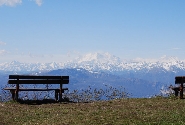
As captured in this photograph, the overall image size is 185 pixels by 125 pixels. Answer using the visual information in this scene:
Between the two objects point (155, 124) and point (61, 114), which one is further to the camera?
point (61, 114)

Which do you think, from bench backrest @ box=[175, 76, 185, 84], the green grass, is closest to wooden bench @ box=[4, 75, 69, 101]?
the green grass

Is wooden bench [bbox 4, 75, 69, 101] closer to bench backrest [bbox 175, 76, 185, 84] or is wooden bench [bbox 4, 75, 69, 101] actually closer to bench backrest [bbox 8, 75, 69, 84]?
bench backrest [bbox 8, 75, 69, 84]

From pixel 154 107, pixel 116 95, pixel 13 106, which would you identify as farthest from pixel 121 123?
pixel 116 95

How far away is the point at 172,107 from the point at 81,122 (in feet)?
23.5

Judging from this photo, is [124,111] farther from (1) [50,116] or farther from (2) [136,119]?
(1) [50,116]

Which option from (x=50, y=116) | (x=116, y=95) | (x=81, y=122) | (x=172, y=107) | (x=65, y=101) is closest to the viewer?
(x=81, y=122)

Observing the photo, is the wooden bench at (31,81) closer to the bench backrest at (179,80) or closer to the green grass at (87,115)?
the green grass at (87,115)

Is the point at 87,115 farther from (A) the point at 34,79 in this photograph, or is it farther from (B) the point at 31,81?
(A) the point at 34,79

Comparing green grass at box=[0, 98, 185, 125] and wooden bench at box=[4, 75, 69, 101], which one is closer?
green grass at box=[0, 98, 185, 125]

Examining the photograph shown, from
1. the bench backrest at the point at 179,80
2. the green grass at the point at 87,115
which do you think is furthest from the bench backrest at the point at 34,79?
the bench backrest at the point at 179,80

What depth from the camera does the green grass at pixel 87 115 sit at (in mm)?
15398

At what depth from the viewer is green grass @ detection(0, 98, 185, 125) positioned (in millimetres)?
15398

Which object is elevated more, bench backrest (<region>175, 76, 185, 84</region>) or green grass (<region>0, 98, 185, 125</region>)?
bench backrest (<region>175, 76, 185, 84</region>)

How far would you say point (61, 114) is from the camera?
59.5 feet
